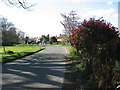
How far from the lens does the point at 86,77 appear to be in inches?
194

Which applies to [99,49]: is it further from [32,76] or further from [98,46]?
[32,76]

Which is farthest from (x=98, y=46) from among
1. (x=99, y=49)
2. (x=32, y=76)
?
(x=32, y=76)

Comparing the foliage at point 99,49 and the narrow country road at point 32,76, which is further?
the narrow country road at point 32,76

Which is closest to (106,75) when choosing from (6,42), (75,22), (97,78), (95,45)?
(97,78)

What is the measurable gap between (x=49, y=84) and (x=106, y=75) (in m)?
2.31

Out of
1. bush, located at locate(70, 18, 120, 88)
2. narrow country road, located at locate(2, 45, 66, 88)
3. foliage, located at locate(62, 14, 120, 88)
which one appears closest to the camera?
foliage, located at locate(62, 14, 120, 88)

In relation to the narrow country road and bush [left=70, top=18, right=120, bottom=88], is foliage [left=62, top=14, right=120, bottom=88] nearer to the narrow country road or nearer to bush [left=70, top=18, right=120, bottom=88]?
bush [left=70, top=18, right=120, bottom=88]

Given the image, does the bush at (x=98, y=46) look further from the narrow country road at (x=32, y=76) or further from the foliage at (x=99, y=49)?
the narrow country road at (x=32, y=76)

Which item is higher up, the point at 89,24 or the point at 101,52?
the point at 89,24

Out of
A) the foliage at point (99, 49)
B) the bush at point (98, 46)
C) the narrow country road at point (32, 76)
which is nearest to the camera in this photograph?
the foliage at point (99, 49)

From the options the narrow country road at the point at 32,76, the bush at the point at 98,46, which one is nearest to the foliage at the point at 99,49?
the bush at the point at 98,46

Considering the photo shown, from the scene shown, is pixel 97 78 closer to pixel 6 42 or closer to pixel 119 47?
pixel 119 47

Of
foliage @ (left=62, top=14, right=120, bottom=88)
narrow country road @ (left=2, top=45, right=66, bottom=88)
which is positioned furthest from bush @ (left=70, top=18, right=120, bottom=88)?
narrow country road @ (left=2, top=45, right=66, bottom=88)

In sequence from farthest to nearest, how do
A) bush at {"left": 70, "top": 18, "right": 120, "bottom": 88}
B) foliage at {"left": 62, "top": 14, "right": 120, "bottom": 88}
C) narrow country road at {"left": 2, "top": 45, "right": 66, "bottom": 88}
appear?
narrow country road at {"left": 2, "top": 45, "right": 66, "bottom": 88} < bush at {"left": 70, "top": 18, "right": 120, "bottom": 88} < foliage at {"left": 62, "top": 14, "right": 120, "bottom": 88}
